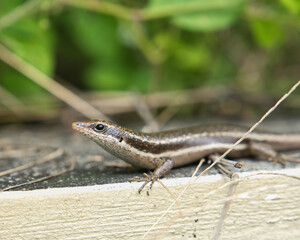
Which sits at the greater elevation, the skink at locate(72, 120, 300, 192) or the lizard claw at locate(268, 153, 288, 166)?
the skink at locate(72, 120, 300, 192)

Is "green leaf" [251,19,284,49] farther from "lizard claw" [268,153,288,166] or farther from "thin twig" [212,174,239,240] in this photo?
"thin twig" [212,174,239,240]

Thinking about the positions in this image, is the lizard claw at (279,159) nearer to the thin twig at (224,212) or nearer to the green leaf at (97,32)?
the thin twig at (224,212)

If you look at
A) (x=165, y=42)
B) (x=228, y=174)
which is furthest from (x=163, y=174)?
(x=165, y=42)

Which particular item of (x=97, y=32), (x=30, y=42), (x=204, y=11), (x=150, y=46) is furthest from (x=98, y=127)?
(x=97, y=32)

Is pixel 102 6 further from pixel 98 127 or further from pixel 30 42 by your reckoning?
pixel 98 127

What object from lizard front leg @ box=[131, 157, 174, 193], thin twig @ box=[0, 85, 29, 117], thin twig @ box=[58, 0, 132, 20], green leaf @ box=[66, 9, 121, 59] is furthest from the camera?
green leaf @ box=[66, 9, 121, 59]

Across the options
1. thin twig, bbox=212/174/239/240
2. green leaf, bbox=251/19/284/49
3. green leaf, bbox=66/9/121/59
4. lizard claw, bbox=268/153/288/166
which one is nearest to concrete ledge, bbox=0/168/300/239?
thin twig, bbox=212/174/239/240
